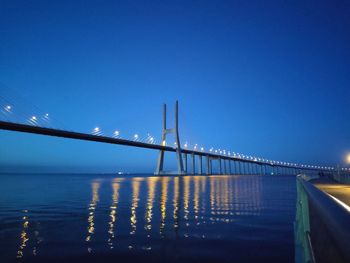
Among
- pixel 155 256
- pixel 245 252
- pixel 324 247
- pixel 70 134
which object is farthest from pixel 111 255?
pixel 70 134

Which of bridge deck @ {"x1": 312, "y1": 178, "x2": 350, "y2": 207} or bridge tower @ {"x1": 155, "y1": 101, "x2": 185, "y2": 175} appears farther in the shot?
bridge tower @ {"x1": 155, "y1": 101, "x2": 185, "y2": 175}

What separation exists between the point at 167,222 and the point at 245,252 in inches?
161

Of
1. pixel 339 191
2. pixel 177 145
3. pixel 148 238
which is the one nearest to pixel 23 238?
pixel 148 238

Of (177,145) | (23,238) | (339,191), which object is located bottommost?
(23,238)

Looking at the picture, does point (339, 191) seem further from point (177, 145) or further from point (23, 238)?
point (177, 145)

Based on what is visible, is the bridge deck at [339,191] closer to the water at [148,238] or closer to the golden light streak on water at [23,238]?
the water at [148,238]

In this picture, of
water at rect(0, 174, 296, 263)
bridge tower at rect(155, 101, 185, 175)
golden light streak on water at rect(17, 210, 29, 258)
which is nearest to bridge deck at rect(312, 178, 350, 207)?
water at rect(0, 174, 296, 263)

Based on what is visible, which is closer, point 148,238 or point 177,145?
point 148,238

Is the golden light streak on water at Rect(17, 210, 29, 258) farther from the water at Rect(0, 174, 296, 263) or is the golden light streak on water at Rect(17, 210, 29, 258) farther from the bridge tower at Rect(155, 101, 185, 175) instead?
the bridge tower at Rect(155, 101, 185, 175)

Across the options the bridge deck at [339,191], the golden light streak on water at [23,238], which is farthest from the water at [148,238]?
the bridge deck at [339,191]

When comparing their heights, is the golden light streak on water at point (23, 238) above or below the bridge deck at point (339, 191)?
below

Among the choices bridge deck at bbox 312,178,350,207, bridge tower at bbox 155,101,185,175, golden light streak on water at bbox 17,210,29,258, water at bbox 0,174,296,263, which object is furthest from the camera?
bridge tower at bbox 155,101,185,175

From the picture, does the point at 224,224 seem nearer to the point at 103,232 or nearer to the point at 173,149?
the point at 103,232

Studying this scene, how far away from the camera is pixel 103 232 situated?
7.97 m
